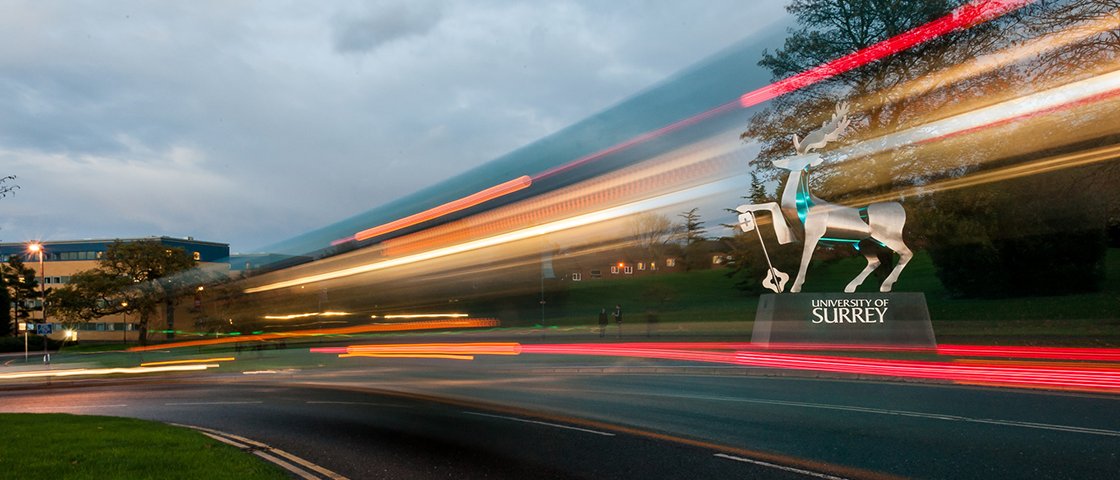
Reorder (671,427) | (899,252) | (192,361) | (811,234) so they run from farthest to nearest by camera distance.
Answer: (192,361)
(811,234)
(899,252)
(671,427)

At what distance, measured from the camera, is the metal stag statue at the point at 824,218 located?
68.7ft

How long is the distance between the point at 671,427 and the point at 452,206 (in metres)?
11.3

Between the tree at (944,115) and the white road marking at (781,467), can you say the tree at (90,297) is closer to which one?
the tree at (944,115)

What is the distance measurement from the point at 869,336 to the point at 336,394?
1438 centimetres

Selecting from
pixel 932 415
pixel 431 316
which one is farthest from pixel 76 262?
pixel 932 415

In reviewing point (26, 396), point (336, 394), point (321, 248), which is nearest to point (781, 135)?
point (321, 248)

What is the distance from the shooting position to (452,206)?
19969mm

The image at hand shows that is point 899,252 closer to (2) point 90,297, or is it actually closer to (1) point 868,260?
(1) point 868,260

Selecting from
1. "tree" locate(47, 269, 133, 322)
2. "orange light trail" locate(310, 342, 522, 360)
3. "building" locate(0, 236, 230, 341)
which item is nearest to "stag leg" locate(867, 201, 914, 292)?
"orange light trail" locate(310, 342, 522, 360)

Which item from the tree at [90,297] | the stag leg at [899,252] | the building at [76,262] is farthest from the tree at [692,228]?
the building at [76,262]

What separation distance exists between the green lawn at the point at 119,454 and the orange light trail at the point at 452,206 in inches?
379

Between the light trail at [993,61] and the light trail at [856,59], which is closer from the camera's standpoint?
the light trail at [856,59]

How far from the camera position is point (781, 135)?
96.4ft

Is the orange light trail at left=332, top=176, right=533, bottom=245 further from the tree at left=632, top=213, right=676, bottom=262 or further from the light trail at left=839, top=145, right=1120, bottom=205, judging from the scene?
the tree at left=632, top=213, right=676, bottom=262
